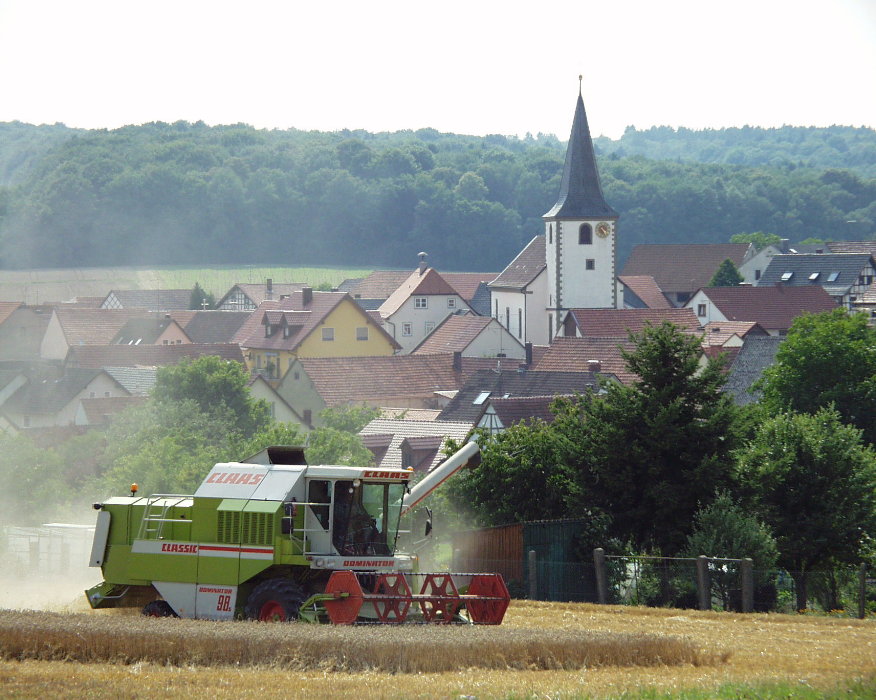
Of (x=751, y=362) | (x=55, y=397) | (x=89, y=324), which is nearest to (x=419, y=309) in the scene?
(x=89, y=324)

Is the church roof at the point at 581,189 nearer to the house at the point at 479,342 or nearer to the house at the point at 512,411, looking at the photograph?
the house at the point at 479,342

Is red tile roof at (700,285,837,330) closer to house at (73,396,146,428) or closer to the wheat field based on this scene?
house at (73,396,146,428)

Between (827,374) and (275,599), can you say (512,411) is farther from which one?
(275,599)

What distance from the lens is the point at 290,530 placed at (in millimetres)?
18984

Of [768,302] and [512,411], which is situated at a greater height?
[768,302]

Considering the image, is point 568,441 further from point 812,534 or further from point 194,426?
point 194,426

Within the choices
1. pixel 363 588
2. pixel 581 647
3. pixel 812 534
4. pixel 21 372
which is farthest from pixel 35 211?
pixel 581 647

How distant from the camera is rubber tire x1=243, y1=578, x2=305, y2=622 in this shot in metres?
18.6

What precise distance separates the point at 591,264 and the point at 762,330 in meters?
15.1

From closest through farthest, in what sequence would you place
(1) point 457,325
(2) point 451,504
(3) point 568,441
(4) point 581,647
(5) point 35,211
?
(4) point 581,647, (3) point 568,441, (2) point 451,504, (5) point 35,211, (1) point 457,325

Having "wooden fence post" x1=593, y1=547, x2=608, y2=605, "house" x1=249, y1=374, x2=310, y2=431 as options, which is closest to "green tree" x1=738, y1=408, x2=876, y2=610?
"wooden fence post" x1=593, y1=547, x2=608, y2=605

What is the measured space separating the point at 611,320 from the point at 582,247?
17.8m

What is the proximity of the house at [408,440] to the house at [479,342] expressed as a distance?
3176 cm

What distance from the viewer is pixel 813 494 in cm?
3062
